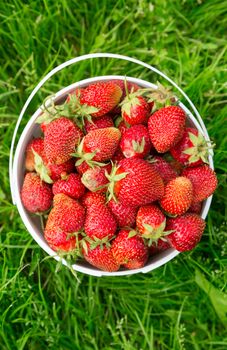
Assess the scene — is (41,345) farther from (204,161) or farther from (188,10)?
(188,10)

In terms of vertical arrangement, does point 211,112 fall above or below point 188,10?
below

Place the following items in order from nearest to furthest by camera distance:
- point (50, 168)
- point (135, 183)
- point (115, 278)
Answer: point (135, 183), point (50, 168), point (115, 278)

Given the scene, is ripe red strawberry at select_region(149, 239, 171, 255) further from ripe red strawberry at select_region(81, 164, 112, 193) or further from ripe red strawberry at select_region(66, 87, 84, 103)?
ripe red strawberry at select_region(66, 87, 84, 103)

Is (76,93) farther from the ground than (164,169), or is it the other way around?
(76,93)

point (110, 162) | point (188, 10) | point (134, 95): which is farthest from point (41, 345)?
point (188, 10)

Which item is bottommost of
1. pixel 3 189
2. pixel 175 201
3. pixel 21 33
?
pixel 3 189

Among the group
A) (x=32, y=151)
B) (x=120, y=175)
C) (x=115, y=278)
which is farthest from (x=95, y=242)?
(x=115, y=278)

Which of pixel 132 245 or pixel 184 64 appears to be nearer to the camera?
pixel 132 245

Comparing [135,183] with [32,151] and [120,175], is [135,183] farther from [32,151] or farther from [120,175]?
[32,151]
